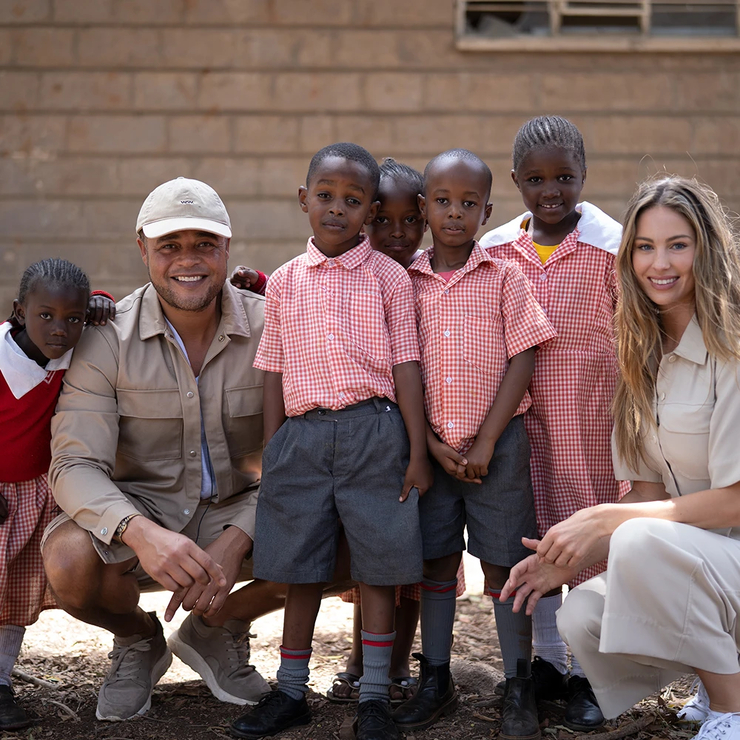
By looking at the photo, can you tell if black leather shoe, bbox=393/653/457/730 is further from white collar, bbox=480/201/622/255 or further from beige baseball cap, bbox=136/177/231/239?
beige baseball cap, bbox=136/177/231/239

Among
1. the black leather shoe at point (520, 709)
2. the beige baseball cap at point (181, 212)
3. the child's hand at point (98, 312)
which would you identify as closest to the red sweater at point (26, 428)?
the child's hand at point (98, 312)

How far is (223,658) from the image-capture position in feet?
10.4

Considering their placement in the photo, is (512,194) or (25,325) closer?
(25,325)

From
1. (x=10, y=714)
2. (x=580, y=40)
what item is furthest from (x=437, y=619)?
(x=580, y=40)

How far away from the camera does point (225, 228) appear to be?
128 inches

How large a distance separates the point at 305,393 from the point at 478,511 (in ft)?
2.16

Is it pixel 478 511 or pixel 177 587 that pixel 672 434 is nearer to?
pixel 478 511

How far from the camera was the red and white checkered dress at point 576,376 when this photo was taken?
3033 mm

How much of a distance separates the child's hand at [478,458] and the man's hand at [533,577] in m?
0.25

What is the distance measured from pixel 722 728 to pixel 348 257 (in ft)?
5.63

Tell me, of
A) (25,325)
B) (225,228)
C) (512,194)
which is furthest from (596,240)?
(512,194)

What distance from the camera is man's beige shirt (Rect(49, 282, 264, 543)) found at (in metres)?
3.03

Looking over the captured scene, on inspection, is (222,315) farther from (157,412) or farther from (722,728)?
(722,728)

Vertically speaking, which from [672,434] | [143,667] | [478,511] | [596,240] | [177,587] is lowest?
[143,667]
